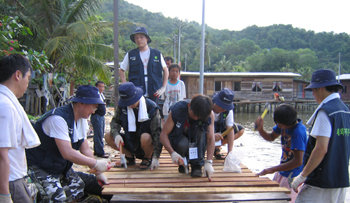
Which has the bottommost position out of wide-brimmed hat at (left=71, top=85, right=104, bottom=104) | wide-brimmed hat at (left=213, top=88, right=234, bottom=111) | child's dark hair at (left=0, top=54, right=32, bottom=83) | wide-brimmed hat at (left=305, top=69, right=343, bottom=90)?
wide-brimmed hat at (left=213, top=88, right=234, bottom=111)

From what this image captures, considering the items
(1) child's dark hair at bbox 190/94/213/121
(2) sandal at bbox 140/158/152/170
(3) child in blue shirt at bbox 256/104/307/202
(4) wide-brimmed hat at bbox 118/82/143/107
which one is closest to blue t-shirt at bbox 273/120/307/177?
(3) child in blue shirt at bbox 256/104/307/202

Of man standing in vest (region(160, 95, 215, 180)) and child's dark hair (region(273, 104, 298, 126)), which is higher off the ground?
child's dark hair (region(273, 104, 298, 126))

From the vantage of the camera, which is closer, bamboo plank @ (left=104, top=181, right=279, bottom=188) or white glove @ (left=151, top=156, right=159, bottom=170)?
bamboo plank @ (left=104, top=181, right=279, bottom=188)

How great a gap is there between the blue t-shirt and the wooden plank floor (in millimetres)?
449

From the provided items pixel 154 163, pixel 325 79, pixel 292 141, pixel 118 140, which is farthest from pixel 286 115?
pixel 118 140

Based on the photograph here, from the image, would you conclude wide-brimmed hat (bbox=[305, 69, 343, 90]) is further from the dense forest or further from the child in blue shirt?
the dense forest

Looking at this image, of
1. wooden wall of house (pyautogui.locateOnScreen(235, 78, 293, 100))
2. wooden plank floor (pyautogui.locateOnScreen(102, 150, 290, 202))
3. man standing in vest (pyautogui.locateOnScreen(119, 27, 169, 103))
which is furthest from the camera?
wooden wall of house (pyautogui.locateOnScreen(235, 78, 293, 100))

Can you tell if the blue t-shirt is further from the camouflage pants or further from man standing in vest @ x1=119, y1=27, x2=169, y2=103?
the camouflage pants

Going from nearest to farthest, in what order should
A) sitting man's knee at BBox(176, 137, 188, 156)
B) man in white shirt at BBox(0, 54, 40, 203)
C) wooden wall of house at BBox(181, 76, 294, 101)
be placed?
man in white shirt at BBox(0, 54, 40, 203), sitting man's knee at BBox(176, 137, 188, 156), wooden wall of house at BBox(181, 76, 294, 101)

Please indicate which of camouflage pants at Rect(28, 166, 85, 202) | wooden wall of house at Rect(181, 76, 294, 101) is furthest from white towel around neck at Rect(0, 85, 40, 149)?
wooden wall of house at Rect(181, 76, 294, 101)

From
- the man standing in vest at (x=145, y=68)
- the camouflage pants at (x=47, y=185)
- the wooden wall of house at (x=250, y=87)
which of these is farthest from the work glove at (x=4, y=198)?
the wooden wall of house at (x=250, y=87)

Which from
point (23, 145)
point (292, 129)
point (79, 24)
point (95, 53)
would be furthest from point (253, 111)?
point (23, 145)

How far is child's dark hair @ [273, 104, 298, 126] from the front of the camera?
10.7 feet

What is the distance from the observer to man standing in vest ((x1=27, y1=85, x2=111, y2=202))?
273cm
